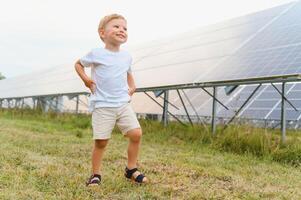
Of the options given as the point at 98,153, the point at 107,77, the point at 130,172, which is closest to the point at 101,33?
the point at 107,77

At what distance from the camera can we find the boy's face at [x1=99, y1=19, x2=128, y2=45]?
12.5ft

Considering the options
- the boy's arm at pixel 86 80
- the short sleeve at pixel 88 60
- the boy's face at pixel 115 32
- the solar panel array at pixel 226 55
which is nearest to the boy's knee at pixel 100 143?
the boy's arm at pixel 86 80

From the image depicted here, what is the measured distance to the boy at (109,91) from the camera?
376 cm

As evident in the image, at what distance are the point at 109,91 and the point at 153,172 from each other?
107cm

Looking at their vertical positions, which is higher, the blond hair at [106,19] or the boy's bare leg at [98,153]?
the blond hair at [106,19]

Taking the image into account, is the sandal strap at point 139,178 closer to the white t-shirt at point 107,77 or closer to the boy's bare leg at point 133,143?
the boy's bare leg at point 133,143

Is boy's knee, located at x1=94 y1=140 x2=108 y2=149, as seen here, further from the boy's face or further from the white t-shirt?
the boy's face

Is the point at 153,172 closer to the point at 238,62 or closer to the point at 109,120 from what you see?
the point at 109,120

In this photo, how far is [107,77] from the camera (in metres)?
3.80

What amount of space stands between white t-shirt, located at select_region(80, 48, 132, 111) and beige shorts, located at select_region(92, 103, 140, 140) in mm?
50

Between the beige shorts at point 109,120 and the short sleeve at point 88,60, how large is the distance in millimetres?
393

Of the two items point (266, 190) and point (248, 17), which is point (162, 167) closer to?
point (266, 190)

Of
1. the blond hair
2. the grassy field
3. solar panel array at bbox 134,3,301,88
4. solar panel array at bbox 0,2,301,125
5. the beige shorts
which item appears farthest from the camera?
solar panel array at bbox 0,2,301,125

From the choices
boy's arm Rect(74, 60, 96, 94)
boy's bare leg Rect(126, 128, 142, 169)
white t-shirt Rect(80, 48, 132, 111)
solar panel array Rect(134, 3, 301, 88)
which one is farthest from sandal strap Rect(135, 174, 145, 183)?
solar panel array Rect(134, 3, 301, 88)
